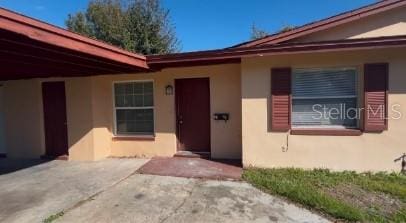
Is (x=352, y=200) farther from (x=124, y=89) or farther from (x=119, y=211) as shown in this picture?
(x=124, y=89)

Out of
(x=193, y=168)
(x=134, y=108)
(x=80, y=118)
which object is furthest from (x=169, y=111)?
(x=80, y=118)

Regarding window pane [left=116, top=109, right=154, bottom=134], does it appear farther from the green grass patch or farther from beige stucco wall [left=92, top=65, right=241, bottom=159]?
the green grass patch

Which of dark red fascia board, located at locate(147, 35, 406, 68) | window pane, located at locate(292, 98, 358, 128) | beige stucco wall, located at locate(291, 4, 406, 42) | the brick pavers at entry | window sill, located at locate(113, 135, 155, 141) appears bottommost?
the brick pavers at entry

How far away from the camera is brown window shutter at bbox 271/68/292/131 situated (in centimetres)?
596

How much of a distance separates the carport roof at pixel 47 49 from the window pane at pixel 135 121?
5.35 feet

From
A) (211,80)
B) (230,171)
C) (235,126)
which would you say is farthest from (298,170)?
(211,80)

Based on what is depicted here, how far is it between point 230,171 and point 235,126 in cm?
141

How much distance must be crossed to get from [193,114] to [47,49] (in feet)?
13.4

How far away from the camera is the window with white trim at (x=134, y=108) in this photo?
25.8 ft

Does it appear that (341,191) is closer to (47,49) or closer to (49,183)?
(47,49)

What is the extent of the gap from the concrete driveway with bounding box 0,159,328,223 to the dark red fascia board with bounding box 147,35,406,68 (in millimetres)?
2670

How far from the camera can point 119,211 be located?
14.0 feet

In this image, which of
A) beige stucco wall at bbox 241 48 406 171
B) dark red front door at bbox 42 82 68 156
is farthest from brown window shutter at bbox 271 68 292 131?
dark red front door at bbox 42 82 68 156

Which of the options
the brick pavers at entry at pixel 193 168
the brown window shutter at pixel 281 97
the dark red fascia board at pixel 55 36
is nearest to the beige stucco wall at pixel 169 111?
the brick pavers at entry at pixel 193 168
